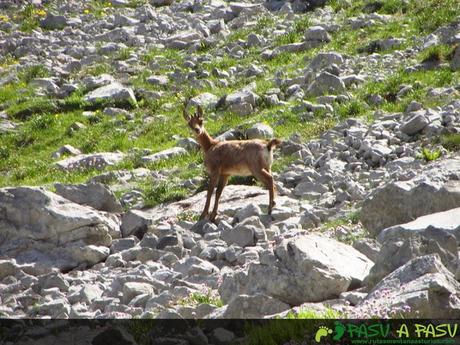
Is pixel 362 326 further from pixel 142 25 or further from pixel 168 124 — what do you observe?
pixel 142 25

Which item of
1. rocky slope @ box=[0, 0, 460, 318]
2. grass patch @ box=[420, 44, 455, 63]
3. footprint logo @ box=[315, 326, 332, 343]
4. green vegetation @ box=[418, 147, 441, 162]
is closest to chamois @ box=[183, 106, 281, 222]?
rocky slope @ box=[0, 0, 460, 318]

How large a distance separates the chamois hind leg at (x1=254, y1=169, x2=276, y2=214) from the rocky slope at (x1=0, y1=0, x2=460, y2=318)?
0.23 meters

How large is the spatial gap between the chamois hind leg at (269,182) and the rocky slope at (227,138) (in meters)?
0.23

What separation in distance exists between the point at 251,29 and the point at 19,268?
52.3ft

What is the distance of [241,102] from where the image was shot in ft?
66.9

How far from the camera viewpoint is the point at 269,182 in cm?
1427

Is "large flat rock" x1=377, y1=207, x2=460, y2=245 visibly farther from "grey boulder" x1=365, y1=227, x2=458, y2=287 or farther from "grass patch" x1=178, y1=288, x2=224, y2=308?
"grass patch" x1=178, y1=288, x2=224, y2=308

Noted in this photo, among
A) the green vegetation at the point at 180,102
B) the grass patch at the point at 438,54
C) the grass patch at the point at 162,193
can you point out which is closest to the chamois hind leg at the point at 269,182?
the green vegetation at the point at 180,102

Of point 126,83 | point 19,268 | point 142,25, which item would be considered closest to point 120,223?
point 19,268

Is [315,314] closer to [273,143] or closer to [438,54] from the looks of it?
[273,143]

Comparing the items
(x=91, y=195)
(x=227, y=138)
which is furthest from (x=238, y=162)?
(x=227, y=138)

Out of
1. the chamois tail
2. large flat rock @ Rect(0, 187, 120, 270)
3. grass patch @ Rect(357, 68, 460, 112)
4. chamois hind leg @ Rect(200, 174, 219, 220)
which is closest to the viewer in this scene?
large flat rock @ Rect(0, 187, 120, 270)

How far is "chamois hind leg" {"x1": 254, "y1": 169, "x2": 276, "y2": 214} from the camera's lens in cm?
1395

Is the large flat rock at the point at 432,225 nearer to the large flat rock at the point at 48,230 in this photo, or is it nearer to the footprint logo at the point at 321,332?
the footprint logo at the point at 321,332
